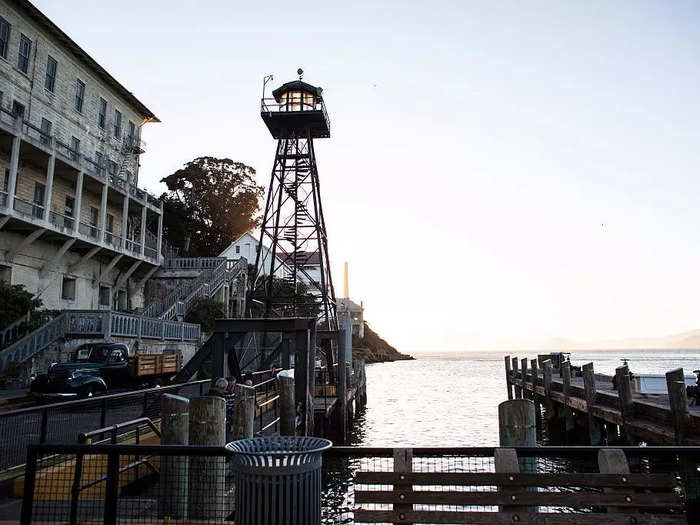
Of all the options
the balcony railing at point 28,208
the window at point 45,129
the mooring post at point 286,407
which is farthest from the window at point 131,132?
the mooring post at point 286,407

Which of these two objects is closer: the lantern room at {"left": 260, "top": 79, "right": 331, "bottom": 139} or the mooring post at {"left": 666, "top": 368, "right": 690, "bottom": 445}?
the mooring post at {"left": 666, "top": 368, "right": 690, "bottom": 445}

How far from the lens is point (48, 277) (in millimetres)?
30000

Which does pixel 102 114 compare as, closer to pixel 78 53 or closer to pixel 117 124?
pixel 117 124

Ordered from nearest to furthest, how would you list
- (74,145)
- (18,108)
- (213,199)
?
(18,108) → (74,145) → (213,199)

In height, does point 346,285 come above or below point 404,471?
above

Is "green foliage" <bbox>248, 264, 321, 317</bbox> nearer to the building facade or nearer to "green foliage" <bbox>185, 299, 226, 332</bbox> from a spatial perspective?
"green foliage" <bbox>185, 299, 226, 332</bbox>

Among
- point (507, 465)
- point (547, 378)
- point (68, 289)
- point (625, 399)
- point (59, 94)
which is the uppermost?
point (59, 94)

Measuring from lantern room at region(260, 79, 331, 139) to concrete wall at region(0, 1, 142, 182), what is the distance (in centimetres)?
1152

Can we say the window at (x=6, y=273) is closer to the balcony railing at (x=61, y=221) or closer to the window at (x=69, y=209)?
the balcony railing at (x=61, y=221)

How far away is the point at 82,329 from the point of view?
82.2 feet

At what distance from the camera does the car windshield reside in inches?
772

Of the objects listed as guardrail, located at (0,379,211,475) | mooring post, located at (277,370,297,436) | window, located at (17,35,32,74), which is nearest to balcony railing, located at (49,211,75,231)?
window, located at (17,35,32,74)

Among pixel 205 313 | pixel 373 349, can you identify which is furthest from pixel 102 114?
pixel 373 349

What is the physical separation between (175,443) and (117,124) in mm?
36564
